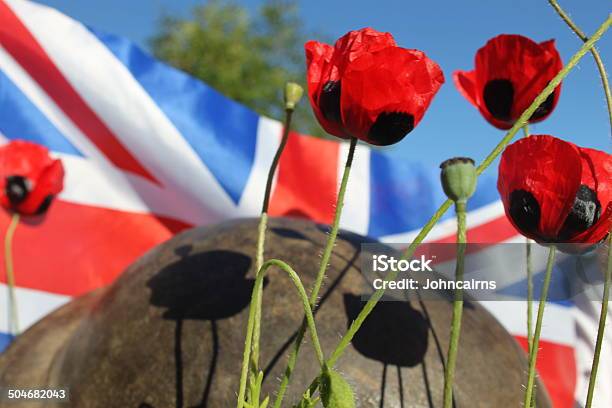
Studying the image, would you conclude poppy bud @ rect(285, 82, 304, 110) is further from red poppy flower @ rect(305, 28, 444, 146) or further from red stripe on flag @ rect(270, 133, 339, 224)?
red stripe on flag @ rect(270, 133, 339, 224)

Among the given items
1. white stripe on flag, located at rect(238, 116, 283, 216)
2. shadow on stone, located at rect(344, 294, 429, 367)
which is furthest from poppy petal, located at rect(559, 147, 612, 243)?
white stripe on flag, located at rect(238, 116, 283, 216)

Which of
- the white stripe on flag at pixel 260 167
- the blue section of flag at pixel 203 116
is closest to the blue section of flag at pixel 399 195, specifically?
the white stripe on flag at pixel 260 167

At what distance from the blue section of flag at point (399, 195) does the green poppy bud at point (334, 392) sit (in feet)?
10.0

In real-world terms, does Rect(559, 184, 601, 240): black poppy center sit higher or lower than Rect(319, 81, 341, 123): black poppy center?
lower

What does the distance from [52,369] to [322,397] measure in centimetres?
146

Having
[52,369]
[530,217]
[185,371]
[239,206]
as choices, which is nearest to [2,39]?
[239,206]

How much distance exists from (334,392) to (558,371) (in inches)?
103

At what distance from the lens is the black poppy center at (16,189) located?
262 centimetres

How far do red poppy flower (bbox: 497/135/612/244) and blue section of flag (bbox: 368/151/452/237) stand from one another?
9.26 feet

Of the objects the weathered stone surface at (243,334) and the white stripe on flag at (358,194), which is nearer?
the weathered stone surface at (243,334)

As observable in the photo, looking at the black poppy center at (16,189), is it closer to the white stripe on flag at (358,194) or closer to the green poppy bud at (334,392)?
the white stripe on flag at (358,194)

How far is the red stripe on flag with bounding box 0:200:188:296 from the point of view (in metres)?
3.05

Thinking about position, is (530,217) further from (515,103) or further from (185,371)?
(185,371)

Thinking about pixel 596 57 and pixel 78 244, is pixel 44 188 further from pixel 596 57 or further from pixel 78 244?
pixel 596 57
